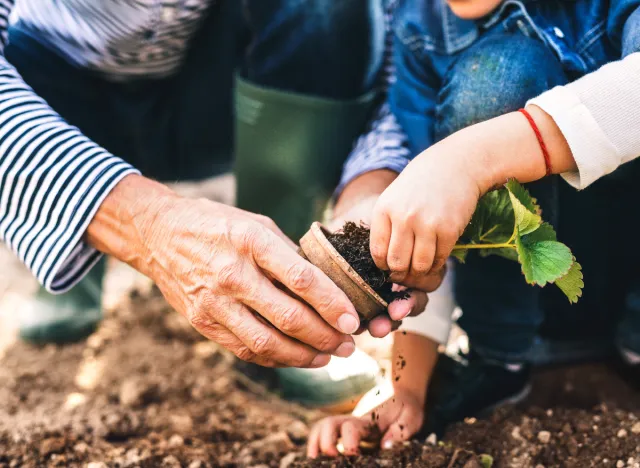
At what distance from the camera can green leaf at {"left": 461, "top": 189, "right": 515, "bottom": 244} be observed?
4.21ft

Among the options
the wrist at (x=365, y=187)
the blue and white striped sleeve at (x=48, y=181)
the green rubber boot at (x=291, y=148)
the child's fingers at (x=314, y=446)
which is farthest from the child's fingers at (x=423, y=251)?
the green rubber boot at (x=291, y=148)

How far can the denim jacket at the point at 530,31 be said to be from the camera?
4.50ft

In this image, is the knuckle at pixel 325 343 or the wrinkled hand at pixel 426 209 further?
the knuckle at pixel 325 343

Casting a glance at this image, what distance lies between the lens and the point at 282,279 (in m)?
1.20

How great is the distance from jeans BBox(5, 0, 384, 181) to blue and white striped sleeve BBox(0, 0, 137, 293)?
0.43m

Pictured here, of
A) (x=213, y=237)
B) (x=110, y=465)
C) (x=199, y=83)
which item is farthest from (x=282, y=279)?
(x=199, y=83)

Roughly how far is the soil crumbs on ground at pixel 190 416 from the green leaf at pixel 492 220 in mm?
436

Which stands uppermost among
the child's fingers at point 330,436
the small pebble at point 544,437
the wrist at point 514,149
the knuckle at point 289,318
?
the wrist at point 514,149

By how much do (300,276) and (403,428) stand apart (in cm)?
51

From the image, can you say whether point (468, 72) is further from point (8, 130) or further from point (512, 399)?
point (8, 130)

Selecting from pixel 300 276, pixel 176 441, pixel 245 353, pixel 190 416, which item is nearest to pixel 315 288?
pixel 300 276

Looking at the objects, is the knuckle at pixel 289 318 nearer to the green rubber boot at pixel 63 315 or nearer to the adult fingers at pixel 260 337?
the adult fingers at pixel 260 337

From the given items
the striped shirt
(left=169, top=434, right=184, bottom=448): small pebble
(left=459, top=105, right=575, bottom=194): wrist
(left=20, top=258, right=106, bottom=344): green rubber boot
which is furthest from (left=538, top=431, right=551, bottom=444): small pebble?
(left=20, top=258, right=106, bottom=344): green rubber boot

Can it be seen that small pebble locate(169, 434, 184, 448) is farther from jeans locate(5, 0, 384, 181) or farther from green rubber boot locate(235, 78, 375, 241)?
jeans locate(5, 0, 384, 181)
